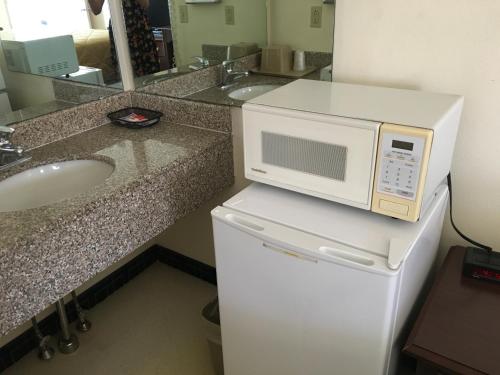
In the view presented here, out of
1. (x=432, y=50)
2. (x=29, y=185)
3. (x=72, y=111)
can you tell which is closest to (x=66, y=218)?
(x=29, y=185)

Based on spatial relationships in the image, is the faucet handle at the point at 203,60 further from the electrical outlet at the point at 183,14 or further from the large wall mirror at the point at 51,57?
the large wall mirror at the point at 51,57

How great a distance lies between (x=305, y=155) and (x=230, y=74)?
3.11 feet

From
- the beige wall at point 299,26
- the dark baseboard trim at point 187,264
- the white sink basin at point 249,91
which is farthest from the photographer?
the dark baseboard trim at point 187,264

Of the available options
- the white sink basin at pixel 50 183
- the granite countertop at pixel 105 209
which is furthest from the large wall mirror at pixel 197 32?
the white sink basin at pixel 50 183

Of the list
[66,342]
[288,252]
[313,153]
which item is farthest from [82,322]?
[313,153]

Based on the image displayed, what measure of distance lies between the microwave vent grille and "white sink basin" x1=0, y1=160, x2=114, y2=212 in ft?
2.04

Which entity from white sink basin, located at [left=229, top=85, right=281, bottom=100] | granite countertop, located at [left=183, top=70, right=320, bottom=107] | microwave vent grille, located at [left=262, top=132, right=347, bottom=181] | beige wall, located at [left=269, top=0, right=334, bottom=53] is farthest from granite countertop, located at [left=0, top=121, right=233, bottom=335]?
beige wall, located at [left=269, top=0, right=334, bottom=53]

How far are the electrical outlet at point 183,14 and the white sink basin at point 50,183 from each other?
0.84 metres

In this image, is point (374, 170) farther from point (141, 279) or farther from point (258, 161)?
point (141, 279)

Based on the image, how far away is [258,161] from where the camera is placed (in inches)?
51.7

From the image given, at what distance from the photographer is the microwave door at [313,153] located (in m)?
1.10

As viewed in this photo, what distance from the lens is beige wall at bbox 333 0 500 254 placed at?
4.01ft

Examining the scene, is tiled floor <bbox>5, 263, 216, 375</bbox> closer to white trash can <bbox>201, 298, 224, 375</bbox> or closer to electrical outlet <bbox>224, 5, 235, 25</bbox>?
white trash can <bbox>201, 298, 224, 375</bbox>

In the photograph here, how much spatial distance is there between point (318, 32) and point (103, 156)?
948 millimetres
